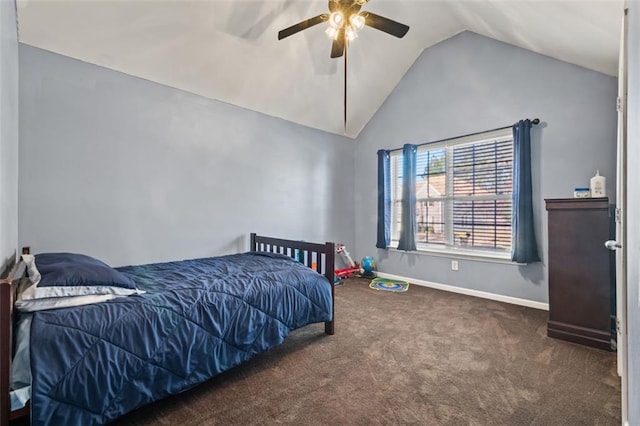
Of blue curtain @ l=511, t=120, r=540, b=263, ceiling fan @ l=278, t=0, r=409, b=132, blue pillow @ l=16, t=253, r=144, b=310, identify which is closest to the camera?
blue pillow @ l=16, t=253, r=144, b=310

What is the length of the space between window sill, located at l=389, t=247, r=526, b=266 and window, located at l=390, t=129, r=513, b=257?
0.13 feet

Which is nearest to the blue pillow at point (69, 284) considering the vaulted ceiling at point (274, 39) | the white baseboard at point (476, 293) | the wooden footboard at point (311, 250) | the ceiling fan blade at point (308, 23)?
the wooden footboard at point (311, 250)

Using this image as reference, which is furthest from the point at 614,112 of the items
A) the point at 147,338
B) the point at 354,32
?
the point at 147,338

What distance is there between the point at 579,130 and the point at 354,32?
234cm

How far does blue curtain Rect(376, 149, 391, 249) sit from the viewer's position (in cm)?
438

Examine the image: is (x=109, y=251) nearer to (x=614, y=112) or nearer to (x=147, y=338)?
(x=147, y=338)

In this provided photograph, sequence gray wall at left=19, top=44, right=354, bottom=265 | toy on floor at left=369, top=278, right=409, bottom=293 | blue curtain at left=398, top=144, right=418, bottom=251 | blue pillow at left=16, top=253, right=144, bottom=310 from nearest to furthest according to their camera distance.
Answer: blue pillow at left=16, top=253, right=144, bottom=310 < gray wall at left=19, top=44, right=354, bottom=265 < toy on floor at left=369, top=278, right=409, bottom=293 < blue curtain at left=398, top=144, right=418, bottom=251

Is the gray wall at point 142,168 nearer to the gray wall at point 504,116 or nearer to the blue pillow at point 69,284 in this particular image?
the blue pillow at point 69,284

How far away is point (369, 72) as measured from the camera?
12.9 ft

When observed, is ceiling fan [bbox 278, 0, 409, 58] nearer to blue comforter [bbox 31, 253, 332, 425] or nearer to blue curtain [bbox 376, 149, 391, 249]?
blue comforter [bbox 31, 253, 332, 425]

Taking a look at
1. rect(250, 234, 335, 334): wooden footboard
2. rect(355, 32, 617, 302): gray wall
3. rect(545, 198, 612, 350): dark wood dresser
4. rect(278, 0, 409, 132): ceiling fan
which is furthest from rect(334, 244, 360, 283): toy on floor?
rect(278, 0, 409, 132): ceiling fan

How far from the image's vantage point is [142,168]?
9.20 feet

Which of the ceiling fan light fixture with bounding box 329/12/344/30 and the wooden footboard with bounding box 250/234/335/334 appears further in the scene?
the wooden footboard with bounding box 250/234/335/334

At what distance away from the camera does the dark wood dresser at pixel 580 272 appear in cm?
221
